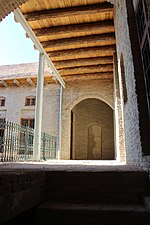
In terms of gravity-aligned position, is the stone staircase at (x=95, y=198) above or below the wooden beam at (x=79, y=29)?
below

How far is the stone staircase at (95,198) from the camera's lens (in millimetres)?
2059

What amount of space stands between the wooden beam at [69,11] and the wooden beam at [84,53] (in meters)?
2.14

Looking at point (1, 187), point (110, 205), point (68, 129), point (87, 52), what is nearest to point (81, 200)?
point (110, 205)

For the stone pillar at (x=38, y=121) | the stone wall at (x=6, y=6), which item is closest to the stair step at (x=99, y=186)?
the stone wall at (x=6, y=6)

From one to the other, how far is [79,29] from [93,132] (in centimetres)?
858

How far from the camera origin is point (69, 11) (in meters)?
6.51

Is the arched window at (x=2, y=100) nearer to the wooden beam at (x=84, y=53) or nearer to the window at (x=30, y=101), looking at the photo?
the window at (x=30, y=101)

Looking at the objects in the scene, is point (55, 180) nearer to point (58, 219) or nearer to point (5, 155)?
point (58, 219)

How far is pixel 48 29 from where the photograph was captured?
24.4 ft

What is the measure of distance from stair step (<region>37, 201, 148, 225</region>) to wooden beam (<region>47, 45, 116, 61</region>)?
7310 millimetres

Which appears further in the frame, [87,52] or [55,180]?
[87,52]

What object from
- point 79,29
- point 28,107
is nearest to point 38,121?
point 79,29

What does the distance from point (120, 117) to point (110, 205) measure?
5.35m

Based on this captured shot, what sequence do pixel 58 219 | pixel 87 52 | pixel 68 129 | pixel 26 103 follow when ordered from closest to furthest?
1. pixel 58 219
2. pixel 87 52
3. pixel 68 129
4. pixel 26 103
